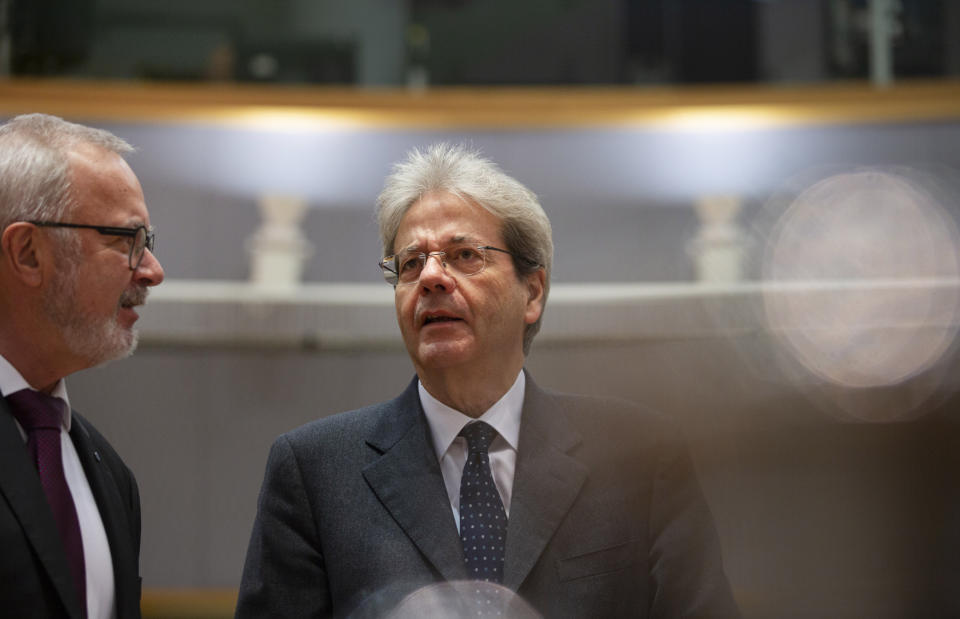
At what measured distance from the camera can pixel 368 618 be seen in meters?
1.25

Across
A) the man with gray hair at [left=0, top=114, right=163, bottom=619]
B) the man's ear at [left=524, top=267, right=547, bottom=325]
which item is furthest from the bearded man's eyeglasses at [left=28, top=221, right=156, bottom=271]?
the man's ear at [left=524, top=267, right=547, bottom=325]

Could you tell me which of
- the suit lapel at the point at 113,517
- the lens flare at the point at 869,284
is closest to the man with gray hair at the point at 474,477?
the suit lapel at the point at 113,517

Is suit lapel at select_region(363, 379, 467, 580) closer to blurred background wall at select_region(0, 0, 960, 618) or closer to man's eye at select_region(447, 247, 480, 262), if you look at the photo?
man's eye at select_region(447, 247, 480, 262)

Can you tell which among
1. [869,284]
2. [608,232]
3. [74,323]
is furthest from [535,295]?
[869,284]

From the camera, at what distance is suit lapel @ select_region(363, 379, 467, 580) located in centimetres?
129

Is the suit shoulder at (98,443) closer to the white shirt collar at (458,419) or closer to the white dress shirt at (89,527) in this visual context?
the white dress shirt at (89,527)

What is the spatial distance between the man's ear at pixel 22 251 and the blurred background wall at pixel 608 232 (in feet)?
6.67

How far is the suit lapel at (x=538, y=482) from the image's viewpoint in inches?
50.9

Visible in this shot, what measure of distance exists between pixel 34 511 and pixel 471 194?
72 centimetres

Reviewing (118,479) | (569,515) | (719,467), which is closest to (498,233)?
(569,515)

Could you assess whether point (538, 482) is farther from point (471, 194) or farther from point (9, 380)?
point (9, 380)

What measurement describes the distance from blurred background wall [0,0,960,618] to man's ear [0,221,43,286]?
2032 mm

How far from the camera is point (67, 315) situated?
1320 millimetres

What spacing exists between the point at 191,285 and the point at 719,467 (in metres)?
1.99
